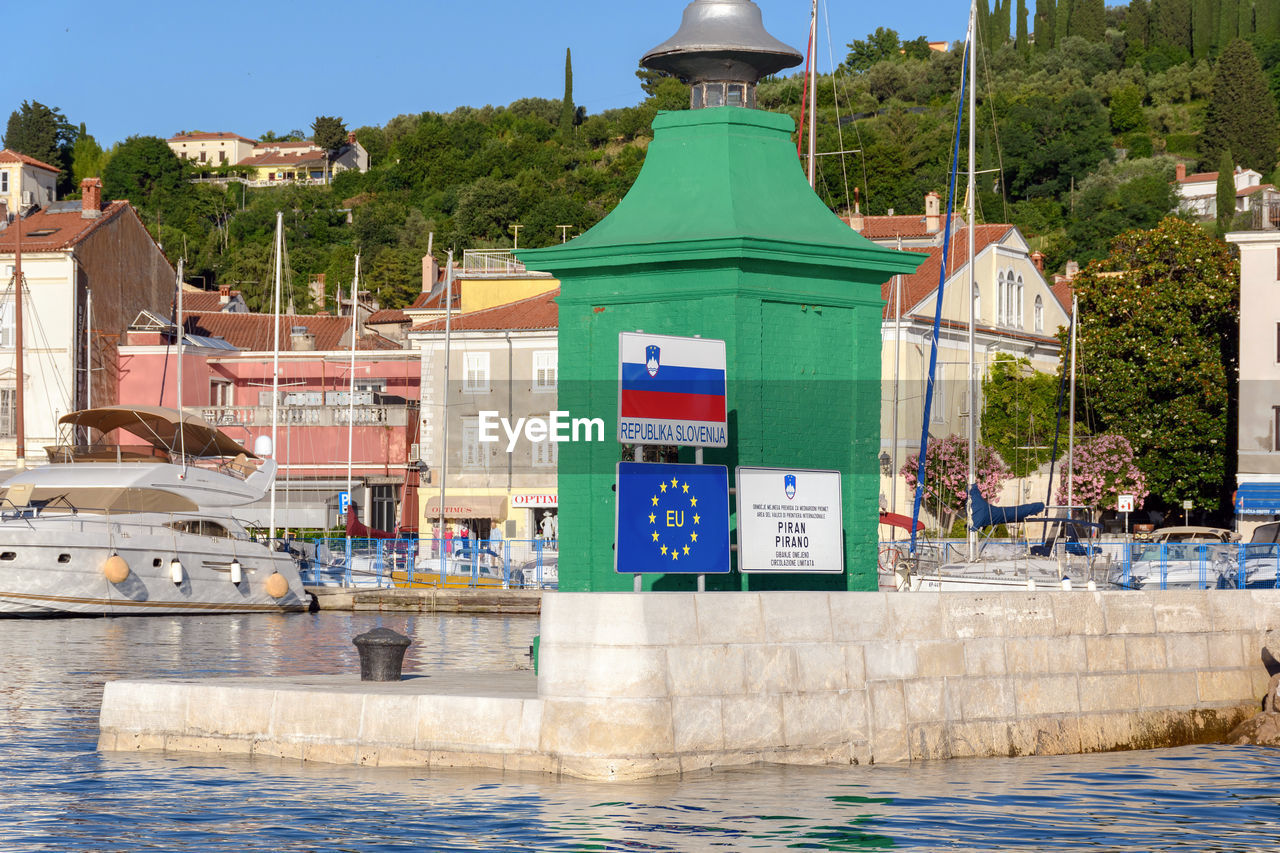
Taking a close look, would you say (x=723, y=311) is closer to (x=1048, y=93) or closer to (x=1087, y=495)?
(x=1087, y=495)

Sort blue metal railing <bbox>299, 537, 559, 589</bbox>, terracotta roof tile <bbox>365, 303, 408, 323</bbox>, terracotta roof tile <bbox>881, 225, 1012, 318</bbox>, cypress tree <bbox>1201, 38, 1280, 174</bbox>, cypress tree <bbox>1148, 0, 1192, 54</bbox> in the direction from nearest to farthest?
blue metal railing <bbox>299, 537, 559, 589</bbox>
terracotta roof tile <bbox>881, 225, 1012, 318</bbox>
terracotta roof tile <bbox>365, 303, 408, 323</bbox>
cypress tree <bbox>1201, 38, 1280, 174</bbox>
cypress tree <bbox>1148, 0, 1192, 54</bbox>

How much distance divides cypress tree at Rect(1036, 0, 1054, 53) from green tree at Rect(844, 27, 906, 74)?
14.1 m

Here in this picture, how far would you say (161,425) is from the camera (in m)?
48.5

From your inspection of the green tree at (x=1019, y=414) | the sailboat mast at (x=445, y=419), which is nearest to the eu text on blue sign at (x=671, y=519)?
the sailboat mast at (x=445, y=419)

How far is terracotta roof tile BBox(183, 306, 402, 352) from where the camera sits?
79394mm

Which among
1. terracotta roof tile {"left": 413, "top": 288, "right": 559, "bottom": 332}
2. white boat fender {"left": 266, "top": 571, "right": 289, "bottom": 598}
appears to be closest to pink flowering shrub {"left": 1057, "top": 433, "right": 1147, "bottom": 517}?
terracotta roof tile {"left": 413, "top": 288, "right": 559, "bottom": 332}

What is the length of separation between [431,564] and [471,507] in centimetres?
1202

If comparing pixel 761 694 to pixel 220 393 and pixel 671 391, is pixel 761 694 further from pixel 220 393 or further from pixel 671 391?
pixel 220 393

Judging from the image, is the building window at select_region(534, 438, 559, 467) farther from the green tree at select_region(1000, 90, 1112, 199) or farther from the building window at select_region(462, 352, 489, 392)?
the green tree at select_region(1000, 90, 1112, 199)

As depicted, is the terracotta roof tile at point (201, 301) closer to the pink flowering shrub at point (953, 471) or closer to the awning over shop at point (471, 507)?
the awning over shop at point (471, 507)

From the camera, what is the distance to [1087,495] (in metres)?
56.2

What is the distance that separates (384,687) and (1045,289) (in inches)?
2182

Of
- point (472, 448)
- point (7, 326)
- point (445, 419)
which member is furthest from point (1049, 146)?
point (7, 326)

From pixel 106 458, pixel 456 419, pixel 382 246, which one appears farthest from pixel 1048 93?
pixel 106 458
